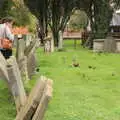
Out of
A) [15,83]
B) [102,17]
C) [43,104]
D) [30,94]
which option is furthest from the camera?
[102,17]

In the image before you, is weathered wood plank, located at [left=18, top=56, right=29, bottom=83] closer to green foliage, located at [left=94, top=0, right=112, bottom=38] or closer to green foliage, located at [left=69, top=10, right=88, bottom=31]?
green foliage, located at [left=94, top=0, right=112, bottom=38]

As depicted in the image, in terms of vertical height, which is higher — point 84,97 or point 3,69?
point 3,69

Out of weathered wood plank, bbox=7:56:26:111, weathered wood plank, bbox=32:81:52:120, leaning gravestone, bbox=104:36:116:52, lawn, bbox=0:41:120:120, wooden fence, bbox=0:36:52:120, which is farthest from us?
leaning gravestone, bbox=104:36:116:52

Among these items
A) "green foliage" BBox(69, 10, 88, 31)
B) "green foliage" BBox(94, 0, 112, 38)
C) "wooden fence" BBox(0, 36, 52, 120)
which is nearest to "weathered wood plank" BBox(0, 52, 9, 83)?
"wooden fence" BBox(0, 36, 52, 120)

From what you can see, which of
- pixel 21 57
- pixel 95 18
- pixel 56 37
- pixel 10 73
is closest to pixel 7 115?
pixel 21 57

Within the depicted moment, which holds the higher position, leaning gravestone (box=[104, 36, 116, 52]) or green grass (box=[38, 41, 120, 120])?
green grass (box=[38, 41, 120, 120])

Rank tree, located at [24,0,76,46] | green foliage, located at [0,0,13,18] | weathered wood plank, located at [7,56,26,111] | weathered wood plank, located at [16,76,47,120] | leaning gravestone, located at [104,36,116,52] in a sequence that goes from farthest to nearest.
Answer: tree, located at [24,0,76,46] → leaning gravestone, located at [104,36,116,52] → green foliage, located at [0,0,13,18] → weathered wood plank, located at [7,56,26,111] → weathered wood plank, located at [16,76,47,120]

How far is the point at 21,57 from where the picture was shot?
10.9 metres

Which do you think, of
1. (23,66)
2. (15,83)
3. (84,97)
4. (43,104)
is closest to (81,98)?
(84,97)

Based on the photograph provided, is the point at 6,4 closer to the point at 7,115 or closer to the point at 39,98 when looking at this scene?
the point at 7,115

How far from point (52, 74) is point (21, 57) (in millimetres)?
4911

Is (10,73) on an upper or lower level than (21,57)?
upper

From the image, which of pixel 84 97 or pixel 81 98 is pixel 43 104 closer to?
pixel 81 98

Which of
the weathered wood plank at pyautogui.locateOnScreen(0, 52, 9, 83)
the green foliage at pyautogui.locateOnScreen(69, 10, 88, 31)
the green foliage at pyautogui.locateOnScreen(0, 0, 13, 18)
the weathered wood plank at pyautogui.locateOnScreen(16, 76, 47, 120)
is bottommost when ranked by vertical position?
the green foliage at pyautogui.locateOnScreen(69, 10, 88, 31)
